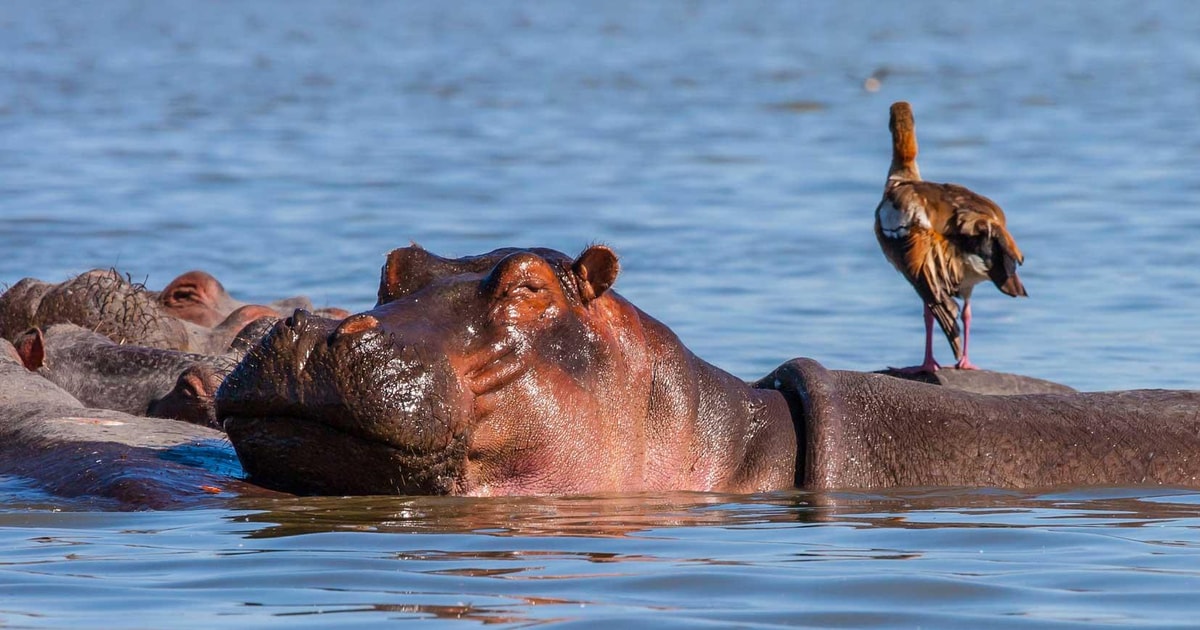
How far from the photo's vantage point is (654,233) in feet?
53.1

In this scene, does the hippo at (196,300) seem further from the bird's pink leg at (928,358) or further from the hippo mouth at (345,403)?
the hippo mouth at (345,403)

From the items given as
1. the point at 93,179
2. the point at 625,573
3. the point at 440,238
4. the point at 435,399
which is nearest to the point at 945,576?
the point at 625,573

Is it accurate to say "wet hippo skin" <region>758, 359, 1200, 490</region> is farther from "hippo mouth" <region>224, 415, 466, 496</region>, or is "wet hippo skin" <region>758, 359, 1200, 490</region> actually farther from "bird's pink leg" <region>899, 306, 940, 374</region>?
"bird's pink leg" <region>899, 306, 940, 374</region>

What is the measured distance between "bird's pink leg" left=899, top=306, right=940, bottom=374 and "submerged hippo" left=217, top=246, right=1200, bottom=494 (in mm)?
2832

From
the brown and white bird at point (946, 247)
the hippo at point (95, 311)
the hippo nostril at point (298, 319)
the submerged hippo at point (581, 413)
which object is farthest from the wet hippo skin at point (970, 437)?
the brown and white bird at point (946, 247)

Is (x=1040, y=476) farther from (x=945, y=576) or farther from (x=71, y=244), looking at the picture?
(x=71, y=244)

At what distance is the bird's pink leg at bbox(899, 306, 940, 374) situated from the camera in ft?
31.0

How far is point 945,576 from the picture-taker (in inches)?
199

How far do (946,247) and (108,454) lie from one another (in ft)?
19.0

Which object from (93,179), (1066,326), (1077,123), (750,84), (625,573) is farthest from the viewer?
(750,84)

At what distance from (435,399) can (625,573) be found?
70 centimetres

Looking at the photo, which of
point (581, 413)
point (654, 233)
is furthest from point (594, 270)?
point (654, 233)

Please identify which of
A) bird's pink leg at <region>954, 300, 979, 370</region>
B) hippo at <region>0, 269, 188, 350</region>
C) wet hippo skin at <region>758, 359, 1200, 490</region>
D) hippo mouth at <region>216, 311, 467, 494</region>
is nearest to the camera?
hippo mouth at <region>216, 311, 467, 494</region>

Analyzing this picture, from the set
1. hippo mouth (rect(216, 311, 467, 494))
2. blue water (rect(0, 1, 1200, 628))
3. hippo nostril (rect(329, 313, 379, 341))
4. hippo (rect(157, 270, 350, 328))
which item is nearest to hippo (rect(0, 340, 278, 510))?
blue water (rect(0, 1, 1200, 628))
